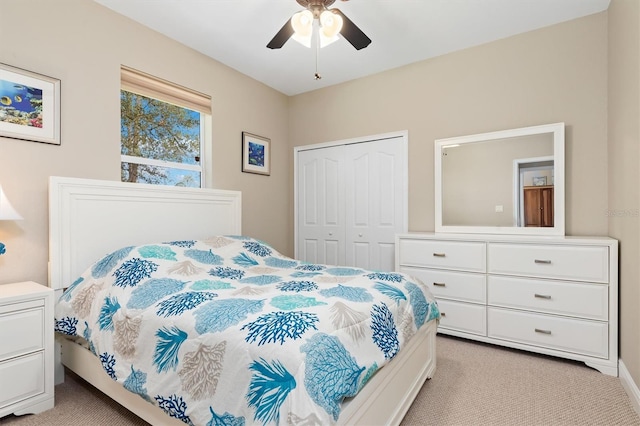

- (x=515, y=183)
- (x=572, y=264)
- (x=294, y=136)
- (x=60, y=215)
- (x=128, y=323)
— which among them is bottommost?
(x=128, y=323)

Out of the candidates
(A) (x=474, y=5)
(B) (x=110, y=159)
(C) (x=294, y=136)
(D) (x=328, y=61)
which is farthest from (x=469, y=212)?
(B) (x=110, y=159)

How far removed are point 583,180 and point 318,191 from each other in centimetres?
247

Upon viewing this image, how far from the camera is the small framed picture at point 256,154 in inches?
138

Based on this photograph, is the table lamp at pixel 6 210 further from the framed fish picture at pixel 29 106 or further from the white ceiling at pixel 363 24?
the white ceiling at pixel 363 24

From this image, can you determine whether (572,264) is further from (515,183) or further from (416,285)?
(416,285)

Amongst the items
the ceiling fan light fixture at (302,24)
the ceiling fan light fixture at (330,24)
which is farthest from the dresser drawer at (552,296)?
the ceiling fan light fixture at (302,24)

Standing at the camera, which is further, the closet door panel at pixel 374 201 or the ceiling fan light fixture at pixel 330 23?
the closet door panel at pixel 374 201

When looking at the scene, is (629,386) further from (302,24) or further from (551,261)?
(302,24)

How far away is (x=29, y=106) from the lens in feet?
6.65

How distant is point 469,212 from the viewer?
9.68ft

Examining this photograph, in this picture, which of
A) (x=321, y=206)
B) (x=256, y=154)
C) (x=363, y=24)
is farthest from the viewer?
(x=321, y=206)

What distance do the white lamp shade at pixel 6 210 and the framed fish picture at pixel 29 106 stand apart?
0.42 m

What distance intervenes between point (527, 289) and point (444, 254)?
0.63 metres

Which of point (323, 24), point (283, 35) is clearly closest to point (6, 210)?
point (283, 35)
